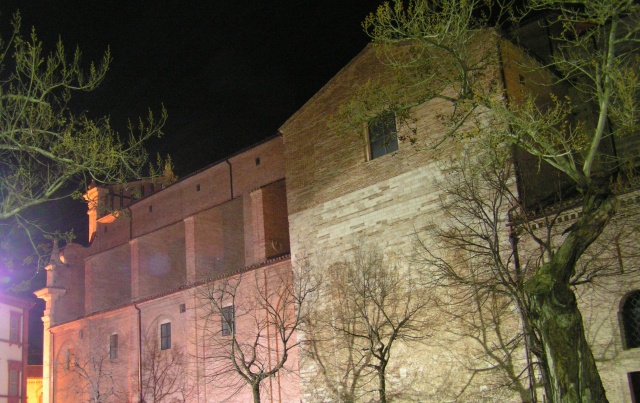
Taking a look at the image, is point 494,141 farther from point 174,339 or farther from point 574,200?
point 174,339

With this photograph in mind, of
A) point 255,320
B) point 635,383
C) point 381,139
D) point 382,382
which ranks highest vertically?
point 381,139

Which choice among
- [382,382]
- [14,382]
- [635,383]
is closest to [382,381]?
[382,382]

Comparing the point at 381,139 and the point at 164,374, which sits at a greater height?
the point at 381,139

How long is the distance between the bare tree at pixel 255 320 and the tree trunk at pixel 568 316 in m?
10.3

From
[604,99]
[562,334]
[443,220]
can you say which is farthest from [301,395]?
[604,99]

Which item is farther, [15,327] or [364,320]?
[15,327]

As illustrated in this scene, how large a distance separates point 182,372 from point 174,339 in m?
1.45

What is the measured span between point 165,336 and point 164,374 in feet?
4.69

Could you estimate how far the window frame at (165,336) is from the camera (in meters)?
26.3

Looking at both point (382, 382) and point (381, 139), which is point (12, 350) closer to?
point (381, 139)

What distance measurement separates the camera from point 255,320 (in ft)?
72.1

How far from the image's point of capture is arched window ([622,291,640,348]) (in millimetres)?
13039

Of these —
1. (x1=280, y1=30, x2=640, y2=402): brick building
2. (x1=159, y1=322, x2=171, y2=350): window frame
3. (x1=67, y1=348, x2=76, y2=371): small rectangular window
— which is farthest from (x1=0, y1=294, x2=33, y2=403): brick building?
(x1=280, y1=30, x2=640, y2=402): brick building

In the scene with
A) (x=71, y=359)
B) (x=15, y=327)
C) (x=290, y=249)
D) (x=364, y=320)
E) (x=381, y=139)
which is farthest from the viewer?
(x=15, y=327)
